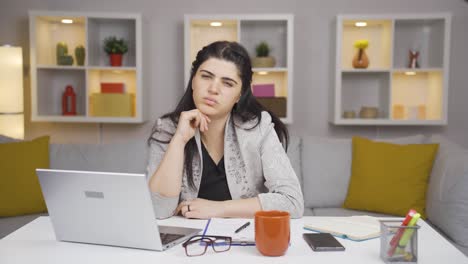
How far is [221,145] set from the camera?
2.00 metres

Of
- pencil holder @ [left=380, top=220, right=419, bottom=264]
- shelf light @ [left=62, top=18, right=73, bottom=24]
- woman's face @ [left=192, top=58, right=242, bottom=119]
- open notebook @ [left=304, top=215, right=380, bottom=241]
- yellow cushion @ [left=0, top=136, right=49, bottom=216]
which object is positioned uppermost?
shelf light @ [left=62, top=18, right=73, bottom=24]

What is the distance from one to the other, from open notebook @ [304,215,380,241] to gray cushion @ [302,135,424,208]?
1432 millimetres

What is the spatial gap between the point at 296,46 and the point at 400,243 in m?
2.84

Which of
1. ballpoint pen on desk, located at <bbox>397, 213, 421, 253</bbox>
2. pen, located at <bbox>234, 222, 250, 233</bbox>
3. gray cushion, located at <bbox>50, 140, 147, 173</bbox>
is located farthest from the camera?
gray cushion, located at <bbox>50, 140, 147, 173</bbox>

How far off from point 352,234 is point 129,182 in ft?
1.86

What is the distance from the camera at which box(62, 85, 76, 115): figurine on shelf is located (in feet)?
12.1

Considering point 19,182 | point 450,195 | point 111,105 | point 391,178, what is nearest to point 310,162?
point 391,178

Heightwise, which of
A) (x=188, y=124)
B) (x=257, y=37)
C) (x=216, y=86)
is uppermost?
(x=257, y=37)

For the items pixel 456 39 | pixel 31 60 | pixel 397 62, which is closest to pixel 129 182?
pixel 31 60

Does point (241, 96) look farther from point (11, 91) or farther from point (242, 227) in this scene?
point (11, 91)

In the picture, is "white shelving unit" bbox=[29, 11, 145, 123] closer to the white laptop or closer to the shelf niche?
the shelf niche

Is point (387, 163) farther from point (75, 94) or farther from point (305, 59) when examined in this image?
point (75, 94)

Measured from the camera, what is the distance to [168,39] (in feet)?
12.5

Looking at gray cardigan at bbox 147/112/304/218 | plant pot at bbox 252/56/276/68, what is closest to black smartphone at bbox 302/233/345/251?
gray cardigan at bbox 147/112/304/218
